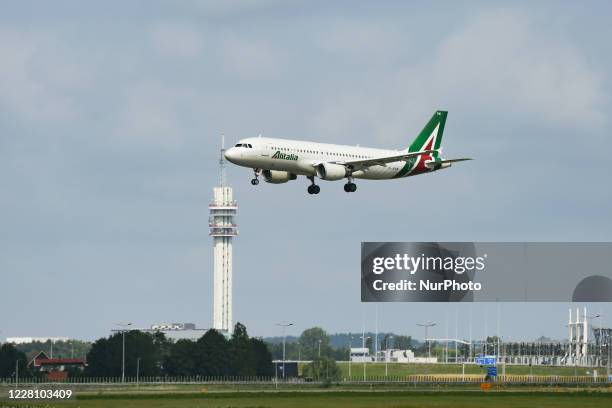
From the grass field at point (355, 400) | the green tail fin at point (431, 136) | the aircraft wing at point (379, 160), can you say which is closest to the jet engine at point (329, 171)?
the aircraft wing at point (379, 160)

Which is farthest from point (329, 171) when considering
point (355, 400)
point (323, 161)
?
point (355, 400)

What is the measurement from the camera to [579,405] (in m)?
137

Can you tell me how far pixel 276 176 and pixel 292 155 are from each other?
11.7ft

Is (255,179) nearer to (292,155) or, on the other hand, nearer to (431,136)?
(292,155)

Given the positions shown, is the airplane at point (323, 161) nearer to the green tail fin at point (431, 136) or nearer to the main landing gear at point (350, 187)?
the main landing gear at point (350, 187)

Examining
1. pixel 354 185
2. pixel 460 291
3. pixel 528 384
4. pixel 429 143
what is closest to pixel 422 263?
pixel 460 291

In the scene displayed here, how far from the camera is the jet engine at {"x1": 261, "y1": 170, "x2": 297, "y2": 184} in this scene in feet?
498

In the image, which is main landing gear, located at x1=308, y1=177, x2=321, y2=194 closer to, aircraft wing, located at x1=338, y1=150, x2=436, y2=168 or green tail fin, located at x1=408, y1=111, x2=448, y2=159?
aircraft wing, located at x1=338, y1=150, x2=436, y2=168

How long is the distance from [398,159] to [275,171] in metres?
15.7

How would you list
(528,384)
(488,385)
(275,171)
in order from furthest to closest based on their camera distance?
(528,384), (488,385), (275,171)

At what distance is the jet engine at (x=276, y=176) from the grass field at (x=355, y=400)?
23.2 m

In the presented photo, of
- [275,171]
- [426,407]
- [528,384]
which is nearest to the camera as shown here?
[426,407]

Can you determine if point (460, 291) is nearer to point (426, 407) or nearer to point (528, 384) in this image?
point (426, 407)

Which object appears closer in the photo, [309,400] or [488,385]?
[309,400]
